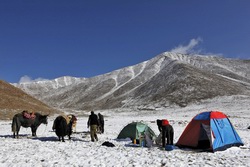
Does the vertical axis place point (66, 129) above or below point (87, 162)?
above

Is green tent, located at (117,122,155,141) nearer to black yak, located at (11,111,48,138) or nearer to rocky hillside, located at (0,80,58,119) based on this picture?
black yak, located at (11,111,48,138)

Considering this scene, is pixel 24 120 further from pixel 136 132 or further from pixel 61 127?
→ pixel 136 132

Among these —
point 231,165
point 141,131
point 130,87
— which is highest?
point 130,87

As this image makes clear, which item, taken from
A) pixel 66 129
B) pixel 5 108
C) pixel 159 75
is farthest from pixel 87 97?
pixel 66 129

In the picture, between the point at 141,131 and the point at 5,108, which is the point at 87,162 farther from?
the point at 5,108

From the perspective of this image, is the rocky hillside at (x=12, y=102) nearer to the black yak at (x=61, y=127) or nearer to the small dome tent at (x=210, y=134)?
the black yak at (x=61, y=127)

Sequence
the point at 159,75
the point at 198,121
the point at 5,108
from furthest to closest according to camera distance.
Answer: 1. the point at 159,75
2. the point at 5,108
3. the point at 198,121

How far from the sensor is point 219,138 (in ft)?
55.2

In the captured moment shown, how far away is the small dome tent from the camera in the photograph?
54.4ft

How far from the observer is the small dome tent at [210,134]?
16594 mm

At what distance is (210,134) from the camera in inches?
651

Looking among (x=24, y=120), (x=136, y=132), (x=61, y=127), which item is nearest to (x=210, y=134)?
(x=136, y=132)

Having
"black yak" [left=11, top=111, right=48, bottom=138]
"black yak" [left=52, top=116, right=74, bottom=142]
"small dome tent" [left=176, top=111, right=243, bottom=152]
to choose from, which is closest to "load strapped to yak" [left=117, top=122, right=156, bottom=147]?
"small dome tent" [left=176, top=111, right=243, bottom=152]

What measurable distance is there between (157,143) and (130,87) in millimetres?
163857
